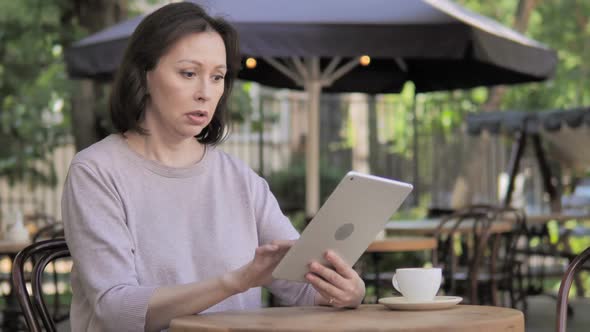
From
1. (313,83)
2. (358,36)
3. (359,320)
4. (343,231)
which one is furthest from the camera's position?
(313,83)

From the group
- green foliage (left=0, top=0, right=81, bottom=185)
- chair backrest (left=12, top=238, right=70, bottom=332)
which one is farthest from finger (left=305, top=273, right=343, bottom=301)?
green foliage (left=0, top=0, right=81, bottom=185)

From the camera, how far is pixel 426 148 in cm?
1527

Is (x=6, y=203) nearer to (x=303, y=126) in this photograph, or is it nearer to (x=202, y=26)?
(x=303, y=126)

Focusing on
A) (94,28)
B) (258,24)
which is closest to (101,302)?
(258,24)

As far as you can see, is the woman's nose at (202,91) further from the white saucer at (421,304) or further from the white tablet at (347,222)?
the white saucer at (421,304)

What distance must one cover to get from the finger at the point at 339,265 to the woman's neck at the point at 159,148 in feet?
1.95

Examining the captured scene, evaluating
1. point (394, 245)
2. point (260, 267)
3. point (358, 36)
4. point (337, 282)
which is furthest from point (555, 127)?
point (260, 267)

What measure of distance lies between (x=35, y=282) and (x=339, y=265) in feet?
3.20

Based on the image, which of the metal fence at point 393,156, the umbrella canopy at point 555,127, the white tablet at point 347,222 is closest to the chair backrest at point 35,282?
the white tablet at point 347,222

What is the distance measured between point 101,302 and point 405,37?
429 cm

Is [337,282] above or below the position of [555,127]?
below

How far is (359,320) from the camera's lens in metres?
2.35

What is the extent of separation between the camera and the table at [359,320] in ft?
7.26

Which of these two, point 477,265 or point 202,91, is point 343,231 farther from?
point 477,265
